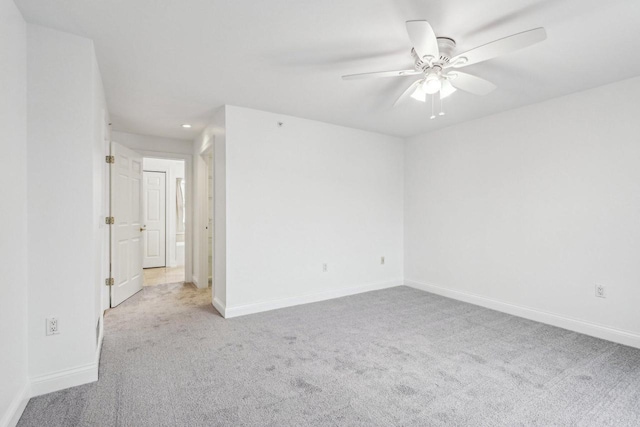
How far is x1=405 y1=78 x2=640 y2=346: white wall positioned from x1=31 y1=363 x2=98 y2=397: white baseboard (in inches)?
158

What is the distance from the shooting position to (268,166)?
376 centimetres

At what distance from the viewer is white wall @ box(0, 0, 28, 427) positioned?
1.63 metres

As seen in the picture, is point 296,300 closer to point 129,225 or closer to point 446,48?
point 129,225

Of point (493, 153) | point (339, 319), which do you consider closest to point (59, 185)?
point (339, 319)

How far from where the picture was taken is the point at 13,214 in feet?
5.79

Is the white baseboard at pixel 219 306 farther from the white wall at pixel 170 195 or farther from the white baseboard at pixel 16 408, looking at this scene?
the white wall at pixel 170 195

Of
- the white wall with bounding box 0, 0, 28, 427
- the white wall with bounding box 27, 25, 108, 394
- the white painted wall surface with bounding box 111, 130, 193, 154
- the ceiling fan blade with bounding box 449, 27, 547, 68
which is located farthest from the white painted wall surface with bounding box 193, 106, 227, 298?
the ceiling fan blade with bounding box 449, 27, 547, 68

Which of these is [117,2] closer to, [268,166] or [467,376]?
[268,166]

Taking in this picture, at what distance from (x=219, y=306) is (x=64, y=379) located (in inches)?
65.4

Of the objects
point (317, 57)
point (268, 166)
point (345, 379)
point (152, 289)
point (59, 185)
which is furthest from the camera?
point (152, 289)

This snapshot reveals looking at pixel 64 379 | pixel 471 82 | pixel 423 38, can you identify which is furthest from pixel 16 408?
pixel 471 82

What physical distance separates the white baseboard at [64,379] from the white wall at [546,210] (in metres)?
4.02

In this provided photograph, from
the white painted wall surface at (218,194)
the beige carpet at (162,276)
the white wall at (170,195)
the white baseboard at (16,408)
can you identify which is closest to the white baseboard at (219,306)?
the white painted wall surface at (218,194)

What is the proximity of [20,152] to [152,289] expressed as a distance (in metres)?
3.38
